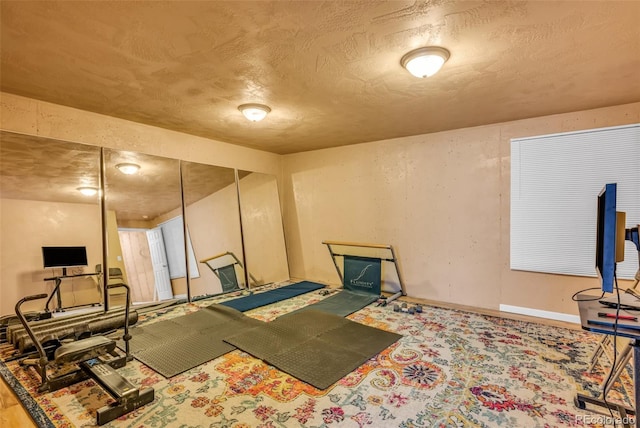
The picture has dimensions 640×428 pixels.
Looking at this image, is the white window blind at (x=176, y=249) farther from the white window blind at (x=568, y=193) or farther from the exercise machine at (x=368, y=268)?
the white window blind at (x=568, y=193)

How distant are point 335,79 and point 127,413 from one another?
287 cm

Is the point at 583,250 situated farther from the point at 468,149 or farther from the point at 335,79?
the point at 335,79

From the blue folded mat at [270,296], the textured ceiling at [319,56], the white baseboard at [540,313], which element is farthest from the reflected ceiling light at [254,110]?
the white baseboard at [540,313]

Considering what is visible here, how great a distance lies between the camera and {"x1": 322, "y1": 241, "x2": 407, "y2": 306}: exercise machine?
173 inches

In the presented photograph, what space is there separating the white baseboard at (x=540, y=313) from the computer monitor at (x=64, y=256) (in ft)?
16.3

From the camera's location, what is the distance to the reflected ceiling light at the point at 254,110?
3.11 meters

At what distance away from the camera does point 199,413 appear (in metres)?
1.90

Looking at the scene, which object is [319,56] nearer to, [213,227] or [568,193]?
[568,193]

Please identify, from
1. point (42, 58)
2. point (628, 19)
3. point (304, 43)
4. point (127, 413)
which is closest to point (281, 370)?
point (127, 413)

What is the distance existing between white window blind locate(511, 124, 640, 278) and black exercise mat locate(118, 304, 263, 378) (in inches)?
133

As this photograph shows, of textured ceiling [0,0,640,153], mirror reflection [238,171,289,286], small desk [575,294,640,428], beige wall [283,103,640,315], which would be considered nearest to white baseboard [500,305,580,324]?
beige wall [283,103,640,315]

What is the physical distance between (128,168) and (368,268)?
3.56 m

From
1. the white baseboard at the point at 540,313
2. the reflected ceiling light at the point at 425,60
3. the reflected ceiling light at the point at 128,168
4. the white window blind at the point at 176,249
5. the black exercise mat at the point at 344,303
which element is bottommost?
the white baseboard at the point at 540,313

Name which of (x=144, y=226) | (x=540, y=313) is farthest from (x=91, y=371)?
(x=540, y=313)
